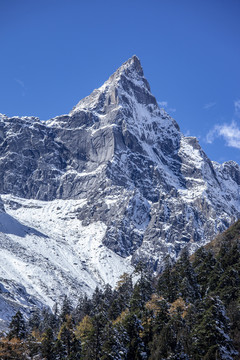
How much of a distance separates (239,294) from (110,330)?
21.1m

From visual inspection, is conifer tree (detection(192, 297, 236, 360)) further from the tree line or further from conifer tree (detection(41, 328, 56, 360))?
conifer tree (detection(41, 328, 56, 360))

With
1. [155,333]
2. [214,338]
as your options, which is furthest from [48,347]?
[214,338]

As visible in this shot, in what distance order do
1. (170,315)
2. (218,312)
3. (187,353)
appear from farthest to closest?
1. (170,315)
2. (187,353)
3. (218,312)

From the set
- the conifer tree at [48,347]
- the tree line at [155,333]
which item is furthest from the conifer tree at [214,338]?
the conifer tree at [48,347]

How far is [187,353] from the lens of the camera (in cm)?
5212

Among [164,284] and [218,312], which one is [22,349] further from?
[164,284]

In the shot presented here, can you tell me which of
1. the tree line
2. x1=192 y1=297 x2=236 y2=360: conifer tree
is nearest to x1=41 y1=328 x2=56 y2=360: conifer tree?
the tree line

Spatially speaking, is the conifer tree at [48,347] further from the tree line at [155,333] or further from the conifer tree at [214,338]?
the conifer tree at [214,338]

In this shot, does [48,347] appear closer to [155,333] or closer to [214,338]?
[155,333]

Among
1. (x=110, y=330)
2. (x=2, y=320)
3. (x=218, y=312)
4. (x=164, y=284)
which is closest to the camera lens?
(x=218, y=312)

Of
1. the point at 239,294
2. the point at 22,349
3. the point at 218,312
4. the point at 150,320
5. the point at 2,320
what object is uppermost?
the point at 239,294

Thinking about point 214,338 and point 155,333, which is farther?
point 155,333

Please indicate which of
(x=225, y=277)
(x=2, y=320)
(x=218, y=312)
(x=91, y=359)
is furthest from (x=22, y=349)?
(x=2, y=320)

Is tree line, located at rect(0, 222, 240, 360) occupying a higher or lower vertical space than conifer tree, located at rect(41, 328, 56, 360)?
higher
